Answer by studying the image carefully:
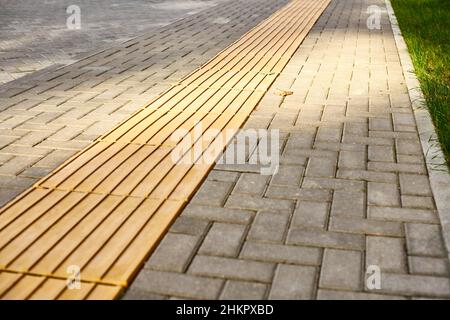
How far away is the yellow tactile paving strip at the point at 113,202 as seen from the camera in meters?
2.54

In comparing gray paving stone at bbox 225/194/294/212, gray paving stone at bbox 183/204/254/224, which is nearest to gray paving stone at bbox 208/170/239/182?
gray paving stone at bbox 225/194/294/212

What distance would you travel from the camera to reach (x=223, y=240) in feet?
9.26

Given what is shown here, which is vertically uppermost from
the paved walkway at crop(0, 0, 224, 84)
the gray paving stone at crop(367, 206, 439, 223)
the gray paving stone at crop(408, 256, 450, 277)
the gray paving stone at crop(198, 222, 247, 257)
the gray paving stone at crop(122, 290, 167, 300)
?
the paved walkway at crop(0, 0, 224, 84)

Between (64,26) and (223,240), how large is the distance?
8725mm

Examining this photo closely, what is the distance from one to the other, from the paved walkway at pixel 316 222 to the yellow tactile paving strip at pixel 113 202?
156 millimetres

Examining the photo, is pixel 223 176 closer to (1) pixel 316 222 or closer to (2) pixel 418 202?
(1) pixel 316 222

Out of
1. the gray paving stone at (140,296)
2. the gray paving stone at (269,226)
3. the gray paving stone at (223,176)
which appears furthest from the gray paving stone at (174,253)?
the gray paving stone at (223,176)

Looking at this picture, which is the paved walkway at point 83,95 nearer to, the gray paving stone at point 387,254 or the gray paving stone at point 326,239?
the gray paving stone at point 326,239

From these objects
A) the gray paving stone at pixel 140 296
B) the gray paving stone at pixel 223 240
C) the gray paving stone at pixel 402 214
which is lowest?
the gray paving stone at pixel 140 296

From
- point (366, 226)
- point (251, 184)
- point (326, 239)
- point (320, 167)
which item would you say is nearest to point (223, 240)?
point (326, 239)

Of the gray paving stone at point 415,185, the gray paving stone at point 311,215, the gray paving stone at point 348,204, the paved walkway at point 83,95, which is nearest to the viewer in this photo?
the gray paving stone at point 311,215

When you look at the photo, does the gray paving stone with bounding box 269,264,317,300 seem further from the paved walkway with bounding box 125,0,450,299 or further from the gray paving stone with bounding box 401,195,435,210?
the gray paving stone with bounding box 401,195,435,210

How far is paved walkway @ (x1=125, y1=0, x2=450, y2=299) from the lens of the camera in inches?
96.9

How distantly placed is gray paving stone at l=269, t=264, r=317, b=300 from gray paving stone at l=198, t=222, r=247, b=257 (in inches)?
11.9
